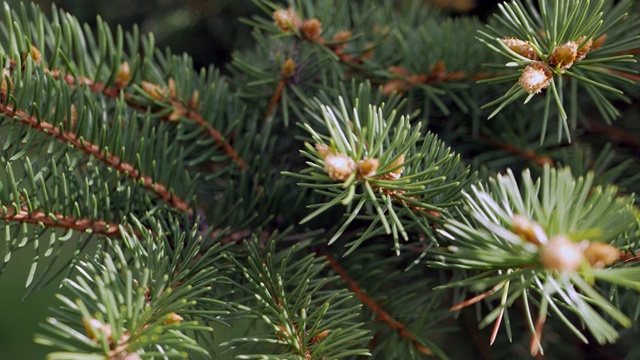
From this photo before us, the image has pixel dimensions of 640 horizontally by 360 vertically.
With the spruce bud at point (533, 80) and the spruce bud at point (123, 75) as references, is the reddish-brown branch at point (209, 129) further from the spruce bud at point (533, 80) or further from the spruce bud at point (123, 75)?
the spruce bud at point (533, 80)

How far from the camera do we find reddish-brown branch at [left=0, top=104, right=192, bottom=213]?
37 cm

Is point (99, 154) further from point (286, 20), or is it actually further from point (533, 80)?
point (533, 80)

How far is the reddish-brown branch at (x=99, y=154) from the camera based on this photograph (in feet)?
1.22

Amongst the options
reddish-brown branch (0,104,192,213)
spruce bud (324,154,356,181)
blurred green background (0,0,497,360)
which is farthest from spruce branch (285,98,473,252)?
blurred green background (0,0,497,360)

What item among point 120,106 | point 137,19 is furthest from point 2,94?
point 137,19

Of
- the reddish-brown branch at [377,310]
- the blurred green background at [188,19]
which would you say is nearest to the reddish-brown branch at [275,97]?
the reddish-brown branch at [377,310]

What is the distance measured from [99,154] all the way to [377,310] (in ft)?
0.64

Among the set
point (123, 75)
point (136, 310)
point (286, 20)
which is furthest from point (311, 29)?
point (136, 310)

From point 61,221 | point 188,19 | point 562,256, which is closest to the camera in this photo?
point 562,256

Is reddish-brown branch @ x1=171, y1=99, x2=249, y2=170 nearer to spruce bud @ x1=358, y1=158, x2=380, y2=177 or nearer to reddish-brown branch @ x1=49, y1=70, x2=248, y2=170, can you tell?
reddish-brown branch @ x1=49, y1=70, x2=248, y2=170

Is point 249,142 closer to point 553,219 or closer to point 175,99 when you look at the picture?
point 175,99

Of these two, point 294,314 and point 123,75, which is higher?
point 123,75

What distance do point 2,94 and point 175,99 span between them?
0.37 ft

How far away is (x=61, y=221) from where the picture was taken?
0.36 meters
